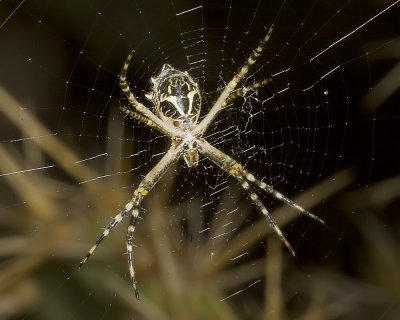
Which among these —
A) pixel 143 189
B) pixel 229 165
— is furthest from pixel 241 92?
pixel 143 189

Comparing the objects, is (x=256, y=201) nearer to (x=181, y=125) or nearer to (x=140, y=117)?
(x=181, y=125)

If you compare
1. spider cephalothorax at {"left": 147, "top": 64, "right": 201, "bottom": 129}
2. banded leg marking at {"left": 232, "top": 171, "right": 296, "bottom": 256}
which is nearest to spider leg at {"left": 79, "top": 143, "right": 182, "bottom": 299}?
spider cephalothorax at {"left": 147, "top": 64, "right": 201, "bottom": 129}

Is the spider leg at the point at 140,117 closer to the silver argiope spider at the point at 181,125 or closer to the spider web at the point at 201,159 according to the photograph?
the silver argiope spider at the point at 181,125

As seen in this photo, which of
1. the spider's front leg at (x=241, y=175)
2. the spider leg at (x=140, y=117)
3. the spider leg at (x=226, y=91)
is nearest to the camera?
the spider leg at (x=140, y=117)

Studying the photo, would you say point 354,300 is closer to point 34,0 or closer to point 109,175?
point 109,175

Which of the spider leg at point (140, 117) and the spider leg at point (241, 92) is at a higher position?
the spider leg at point (140, 117)

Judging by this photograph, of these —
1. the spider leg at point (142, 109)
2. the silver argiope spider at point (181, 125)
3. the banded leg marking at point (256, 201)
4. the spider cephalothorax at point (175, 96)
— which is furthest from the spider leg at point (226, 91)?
the banded leg marking at point (256, 201)

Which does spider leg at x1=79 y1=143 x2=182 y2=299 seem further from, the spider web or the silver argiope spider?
the spider web
